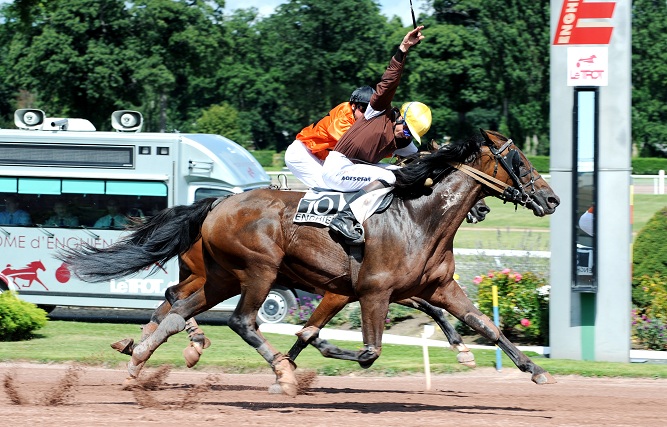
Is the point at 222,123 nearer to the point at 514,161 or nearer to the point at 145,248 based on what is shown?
the point at 145,248

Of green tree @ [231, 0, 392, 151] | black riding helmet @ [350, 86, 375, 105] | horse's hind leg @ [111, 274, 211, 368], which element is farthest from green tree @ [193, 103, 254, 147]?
black riding helmet @ [350, 86, 375, 105]

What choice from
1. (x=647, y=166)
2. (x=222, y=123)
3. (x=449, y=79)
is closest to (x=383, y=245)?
(x=647, y=166)

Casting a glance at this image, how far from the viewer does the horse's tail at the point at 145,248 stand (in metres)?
8.23

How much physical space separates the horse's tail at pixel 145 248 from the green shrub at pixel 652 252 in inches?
229

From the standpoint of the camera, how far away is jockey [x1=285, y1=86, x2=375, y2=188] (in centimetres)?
755

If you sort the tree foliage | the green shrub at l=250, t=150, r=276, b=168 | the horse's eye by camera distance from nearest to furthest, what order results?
1. the horse's eye
2. the tree foliage
3. the green shrub at l=250, t=150, r=276, b=168

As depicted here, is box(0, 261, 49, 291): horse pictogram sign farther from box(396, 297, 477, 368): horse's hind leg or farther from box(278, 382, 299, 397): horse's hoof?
box(278, 382, 299, 397): horse's hoof

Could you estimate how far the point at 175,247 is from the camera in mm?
8328

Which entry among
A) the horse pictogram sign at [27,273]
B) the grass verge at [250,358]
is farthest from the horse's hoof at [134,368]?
the horse pictogram sign at [27,273]

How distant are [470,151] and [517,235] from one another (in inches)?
645

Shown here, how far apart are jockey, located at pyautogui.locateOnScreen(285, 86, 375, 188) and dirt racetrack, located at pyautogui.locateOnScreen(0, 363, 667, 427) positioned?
1805mm

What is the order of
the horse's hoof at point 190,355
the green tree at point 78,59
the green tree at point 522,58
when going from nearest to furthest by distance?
the horse's hoof at point 190,355
the green tree at point 78,59
the green tree at point 522,58

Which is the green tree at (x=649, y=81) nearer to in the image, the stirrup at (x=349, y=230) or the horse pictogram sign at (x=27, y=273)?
the horse pictogram sign at (x=27, y=273)

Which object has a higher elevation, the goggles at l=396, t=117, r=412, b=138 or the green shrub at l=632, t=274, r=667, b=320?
the goggles at l=396, t=117, r=412, b=138
